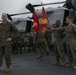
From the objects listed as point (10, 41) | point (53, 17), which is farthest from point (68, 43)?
point (53, 17)

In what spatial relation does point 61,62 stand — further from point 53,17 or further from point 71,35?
point 53,17

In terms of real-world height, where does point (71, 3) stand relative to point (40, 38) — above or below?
above

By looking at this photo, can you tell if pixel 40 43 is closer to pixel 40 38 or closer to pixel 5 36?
pixel 40 38

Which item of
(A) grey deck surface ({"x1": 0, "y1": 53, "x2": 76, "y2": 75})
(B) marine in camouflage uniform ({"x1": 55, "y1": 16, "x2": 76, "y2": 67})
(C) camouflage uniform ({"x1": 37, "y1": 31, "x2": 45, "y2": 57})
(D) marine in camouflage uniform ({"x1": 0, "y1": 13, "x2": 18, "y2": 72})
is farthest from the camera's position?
(C) camouflage uniform ({"x1": 37, "y1": 31, "x2": 45, "y2": 57})

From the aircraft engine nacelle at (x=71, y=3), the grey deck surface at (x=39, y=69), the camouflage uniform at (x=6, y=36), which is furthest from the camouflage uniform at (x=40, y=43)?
the camouflage uniform at (x=6, y=36)

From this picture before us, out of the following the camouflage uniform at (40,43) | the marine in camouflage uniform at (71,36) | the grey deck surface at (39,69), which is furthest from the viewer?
the camouflage uniform at (40,43)

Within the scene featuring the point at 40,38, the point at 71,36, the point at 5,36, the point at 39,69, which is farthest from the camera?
the point at 40,38

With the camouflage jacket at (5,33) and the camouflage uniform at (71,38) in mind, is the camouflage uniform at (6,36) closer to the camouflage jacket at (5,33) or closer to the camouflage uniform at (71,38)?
the camouflage jacket at (5,33)

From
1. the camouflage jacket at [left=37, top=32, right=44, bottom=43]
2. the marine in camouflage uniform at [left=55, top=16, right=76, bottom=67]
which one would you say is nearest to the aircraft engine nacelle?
the camouflage jacket at [left=37, top=32, right=44, bottom=43]

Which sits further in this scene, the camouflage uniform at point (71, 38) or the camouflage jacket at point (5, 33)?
the camouflage uniform at point (71, 38)

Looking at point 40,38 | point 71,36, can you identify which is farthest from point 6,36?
point 40,38

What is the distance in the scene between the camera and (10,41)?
946 cm

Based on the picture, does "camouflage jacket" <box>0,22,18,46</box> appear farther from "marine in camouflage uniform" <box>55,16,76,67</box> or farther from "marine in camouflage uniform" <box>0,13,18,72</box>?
"marine in camouflage uniform" <box>55,16,76,67</box>

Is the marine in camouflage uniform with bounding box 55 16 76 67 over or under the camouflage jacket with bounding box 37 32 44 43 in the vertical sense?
over
